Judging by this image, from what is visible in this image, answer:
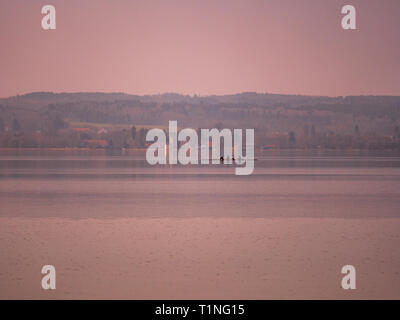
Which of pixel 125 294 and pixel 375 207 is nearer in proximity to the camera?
pixel 125 294

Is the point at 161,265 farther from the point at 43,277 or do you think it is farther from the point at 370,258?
the point at 370,258

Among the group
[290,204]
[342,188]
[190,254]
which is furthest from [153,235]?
[342,188]

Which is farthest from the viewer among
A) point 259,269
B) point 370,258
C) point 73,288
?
point 370,258

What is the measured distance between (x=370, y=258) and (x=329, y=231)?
489 centimetres

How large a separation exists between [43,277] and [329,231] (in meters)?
11.3

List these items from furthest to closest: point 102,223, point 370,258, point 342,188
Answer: point 342,188
point 102,223
point 370,258

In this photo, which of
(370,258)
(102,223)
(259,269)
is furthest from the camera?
(102,223)

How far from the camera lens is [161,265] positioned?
1556 cm

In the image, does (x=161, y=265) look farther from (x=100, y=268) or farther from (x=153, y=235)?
(x=153, y=235)

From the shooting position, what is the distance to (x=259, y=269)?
15102 millimetres

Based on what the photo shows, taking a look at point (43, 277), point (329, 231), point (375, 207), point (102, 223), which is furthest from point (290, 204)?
point (43, 277)

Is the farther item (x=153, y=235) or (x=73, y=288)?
(x=153, y=235)
